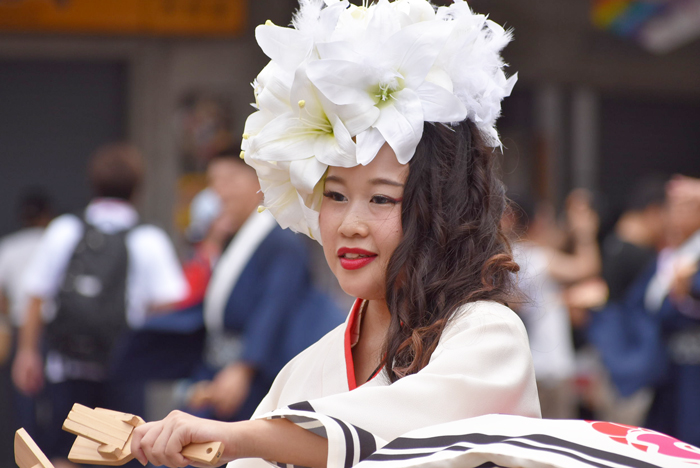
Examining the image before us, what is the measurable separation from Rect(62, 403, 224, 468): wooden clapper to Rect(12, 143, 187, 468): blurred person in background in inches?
132

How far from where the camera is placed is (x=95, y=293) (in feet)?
16.8

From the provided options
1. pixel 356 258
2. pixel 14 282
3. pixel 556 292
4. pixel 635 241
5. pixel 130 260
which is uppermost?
pixel 635 241

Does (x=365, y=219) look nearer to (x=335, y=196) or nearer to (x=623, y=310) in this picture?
(x=335, y=196)

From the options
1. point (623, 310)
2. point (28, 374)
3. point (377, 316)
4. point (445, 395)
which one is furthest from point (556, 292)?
point (445, 395)

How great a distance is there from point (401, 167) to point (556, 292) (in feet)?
16.9

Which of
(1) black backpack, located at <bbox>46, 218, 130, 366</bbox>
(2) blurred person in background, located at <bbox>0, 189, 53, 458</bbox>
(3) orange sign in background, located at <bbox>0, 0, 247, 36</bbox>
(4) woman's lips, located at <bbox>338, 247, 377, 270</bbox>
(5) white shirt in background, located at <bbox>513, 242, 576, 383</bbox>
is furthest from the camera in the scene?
(3) orange sign in background, located at <bbox>0, 0, 247, 36</bbox>

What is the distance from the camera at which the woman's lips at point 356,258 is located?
2.00m

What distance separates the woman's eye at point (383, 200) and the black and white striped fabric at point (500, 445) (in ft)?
1.65

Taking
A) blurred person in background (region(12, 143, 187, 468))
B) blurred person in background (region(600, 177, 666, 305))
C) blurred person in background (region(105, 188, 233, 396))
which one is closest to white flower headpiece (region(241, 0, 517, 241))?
blurred person in background (region(105, 188, 233, 396))

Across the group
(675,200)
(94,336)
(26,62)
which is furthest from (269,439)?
(26,62)

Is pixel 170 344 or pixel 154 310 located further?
pixel 154 310

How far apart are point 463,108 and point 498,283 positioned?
383 millimetres

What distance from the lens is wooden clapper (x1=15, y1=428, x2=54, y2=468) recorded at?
171 centimetres

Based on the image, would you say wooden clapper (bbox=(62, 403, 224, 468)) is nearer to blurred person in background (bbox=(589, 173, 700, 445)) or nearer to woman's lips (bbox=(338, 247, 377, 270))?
woman's lips (bbox=(338, 247, 377, 270))
